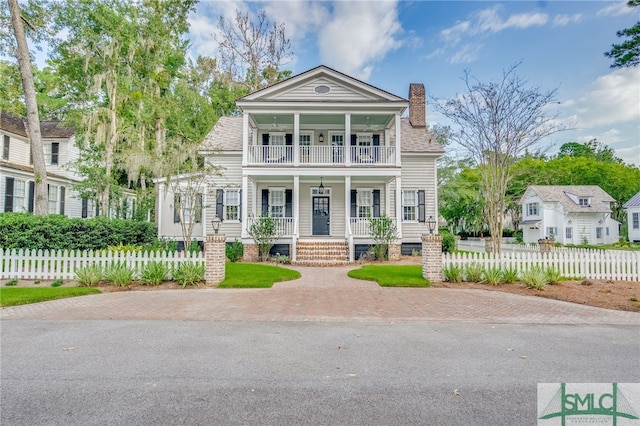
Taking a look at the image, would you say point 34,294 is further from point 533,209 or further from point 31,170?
point 533,209

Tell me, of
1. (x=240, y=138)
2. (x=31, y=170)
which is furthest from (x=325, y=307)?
(x=31, y=170)

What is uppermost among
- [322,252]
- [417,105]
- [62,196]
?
[417,105]

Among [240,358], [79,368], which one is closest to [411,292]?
[240,358]

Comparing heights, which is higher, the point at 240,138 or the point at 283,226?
the point at 240,138

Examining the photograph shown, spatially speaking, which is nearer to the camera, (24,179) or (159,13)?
(24,179)

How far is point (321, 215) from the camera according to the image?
17016 mm

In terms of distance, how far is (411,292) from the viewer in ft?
26.9

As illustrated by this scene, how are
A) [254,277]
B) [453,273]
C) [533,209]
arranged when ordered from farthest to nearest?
1. [533,209]
2. [254,277]
3. [453,273]

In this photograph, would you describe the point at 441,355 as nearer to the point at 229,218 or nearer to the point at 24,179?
the point at 229,218

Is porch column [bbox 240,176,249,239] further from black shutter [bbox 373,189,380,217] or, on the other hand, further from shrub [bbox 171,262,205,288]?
black shutter [bbox 373,189,380,217]

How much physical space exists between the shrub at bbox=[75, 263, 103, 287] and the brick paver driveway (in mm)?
1187

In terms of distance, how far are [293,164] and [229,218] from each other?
4.32 metres

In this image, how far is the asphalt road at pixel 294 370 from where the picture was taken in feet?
8.98

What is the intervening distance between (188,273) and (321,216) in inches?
359
